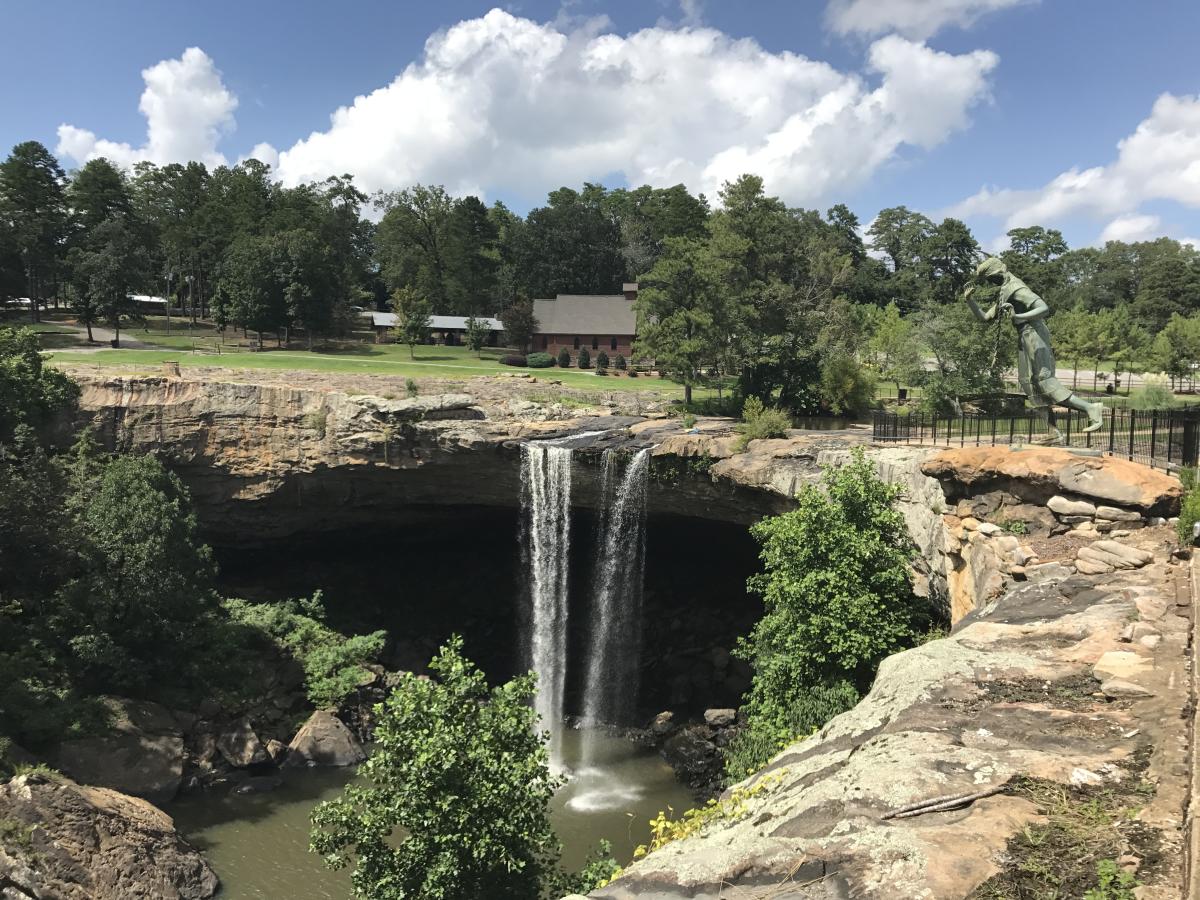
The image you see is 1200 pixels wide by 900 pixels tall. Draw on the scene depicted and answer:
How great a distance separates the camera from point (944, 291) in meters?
71.7

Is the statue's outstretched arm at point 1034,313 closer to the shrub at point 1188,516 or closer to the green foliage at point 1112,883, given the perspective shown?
Result: the shrub at point 1188,516

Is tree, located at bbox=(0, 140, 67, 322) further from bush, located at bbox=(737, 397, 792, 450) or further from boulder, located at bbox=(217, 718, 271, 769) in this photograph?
bush, located at bbox=(737, 397, 792, 450)

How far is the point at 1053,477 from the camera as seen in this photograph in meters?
12.2

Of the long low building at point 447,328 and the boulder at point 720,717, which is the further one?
the long low building at point 447,328

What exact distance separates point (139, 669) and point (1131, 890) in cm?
2343

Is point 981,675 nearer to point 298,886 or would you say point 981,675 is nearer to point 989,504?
point 989,504

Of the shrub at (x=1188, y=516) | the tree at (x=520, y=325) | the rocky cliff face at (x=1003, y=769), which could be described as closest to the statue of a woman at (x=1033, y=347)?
the rocky cliff face at (x=1003, y=769)

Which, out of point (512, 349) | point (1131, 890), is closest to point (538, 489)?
point (1131, 890)

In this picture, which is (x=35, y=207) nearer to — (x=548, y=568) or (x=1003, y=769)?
(x=548, y=568)

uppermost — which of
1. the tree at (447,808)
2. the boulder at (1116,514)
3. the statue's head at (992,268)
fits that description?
the statue's head at (992,268)

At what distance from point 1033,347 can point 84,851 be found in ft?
68.1

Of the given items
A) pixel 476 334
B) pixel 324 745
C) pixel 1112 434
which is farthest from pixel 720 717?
pixel 476 334

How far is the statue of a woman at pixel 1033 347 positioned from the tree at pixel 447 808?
1071cm

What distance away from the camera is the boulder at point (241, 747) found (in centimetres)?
2180
